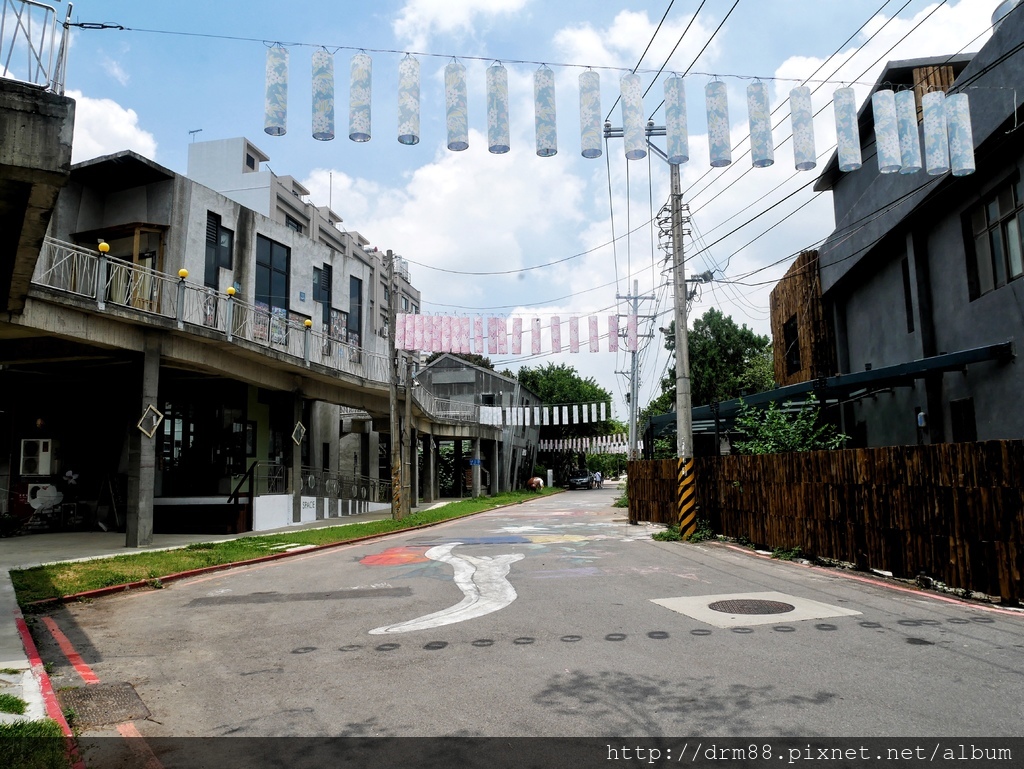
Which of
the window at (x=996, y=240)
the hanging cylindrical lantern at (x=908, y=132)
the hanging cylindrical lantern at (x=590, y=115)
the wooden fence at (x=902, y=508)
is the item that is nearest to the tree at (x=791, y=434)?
the wooden fence at (x=902, y=508)

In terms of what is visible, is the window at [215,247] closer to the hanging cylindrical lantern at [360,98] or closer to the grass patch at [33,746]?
the hanging cylindrical lantern at [360,98]

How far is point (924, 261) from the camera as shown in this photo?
17.5 metres

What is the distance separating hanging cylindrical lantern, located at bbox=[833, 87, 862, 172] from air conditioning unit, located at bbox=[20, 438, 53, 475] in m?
23.2

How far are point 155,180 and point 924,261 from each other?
21.9 metres

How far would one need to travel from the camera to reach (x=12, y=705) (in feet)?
17.6

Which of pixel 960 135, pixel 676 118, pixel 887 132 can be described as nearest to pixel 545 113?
pixel 676 118

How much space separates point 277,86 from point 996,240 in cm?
1387

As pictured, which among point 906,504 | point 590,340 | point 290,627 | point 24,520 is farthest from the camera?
point 590,340

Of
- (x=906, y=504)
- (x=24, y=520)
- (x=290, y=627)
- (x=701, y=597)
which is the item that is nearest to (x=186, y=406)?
(x=24, y=520)

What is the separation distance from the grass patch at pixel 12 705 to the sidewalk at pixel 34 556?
0.13ft

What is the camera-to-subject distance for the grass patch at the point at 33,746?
4332 millimetres

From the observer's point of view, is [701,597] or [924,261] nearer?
[701,597]

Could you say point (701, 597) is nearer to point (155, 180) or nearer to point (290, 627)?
point (290, 627)

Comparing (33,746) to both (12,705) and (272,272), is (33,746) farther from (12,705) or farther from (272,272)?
(272,272)
